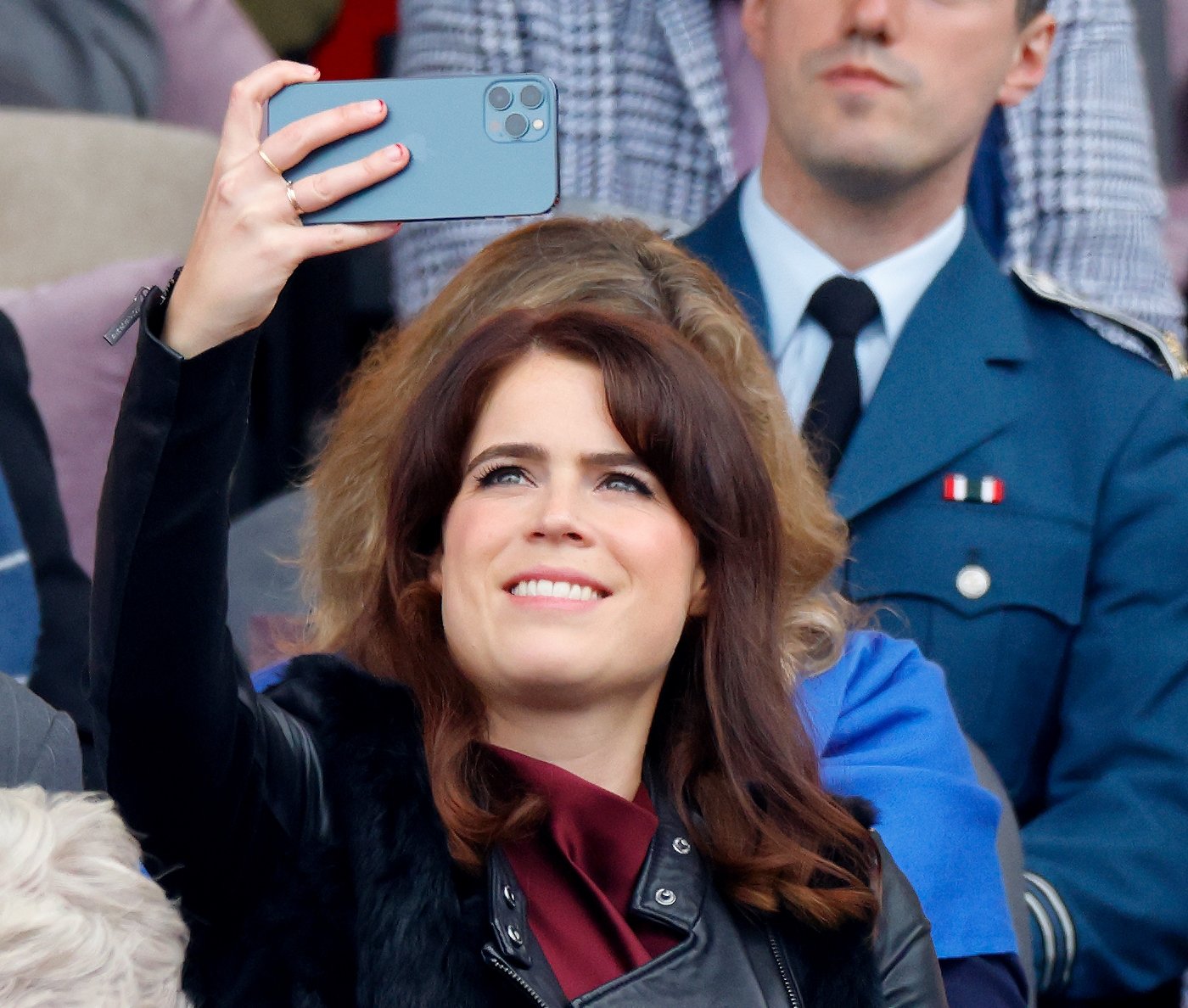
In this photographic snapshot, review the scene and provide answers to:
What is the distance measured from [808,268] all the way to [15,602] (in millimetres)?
876

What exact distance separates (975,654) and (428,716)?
803 millimetres

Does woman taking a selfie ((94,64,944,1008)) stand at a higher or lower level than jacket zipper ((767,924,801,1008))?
higher

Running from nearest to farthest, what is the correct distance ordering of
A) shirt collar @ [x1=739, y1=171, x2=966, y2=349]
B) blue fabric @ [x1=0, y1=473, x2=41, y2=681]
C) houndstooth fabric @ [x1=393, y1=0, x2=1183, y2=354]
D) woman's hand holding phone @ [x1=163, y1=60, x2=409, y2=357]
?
woman's hand holding phone @ [x1=163, y1=60, x2=409, y2=357]
blue fabric @ [x1=0, y1=473, x2=41, y2=681]
shirt collar @ [x1=739, y1=171, x2=966, y2=349]
houndstooth fabric @ [x1=393, y1=0, x2=1183, y2=354]

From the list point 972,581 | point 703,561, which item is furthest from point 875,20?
point 703,561

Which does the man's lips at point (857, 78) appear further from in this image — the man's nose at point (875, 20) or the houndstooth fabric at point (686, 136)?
the houndstooth fabric at point (686, 136)

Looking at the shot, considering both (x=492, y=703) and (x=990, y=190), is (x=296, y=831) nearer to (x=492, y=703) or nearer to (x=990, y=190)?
(x=492, y=703)

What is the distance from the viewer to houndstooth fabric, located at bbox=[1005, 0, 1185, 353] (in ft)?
7.55

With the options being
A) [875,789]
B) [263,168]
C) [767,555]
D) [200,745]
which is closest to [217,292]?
[263,168]

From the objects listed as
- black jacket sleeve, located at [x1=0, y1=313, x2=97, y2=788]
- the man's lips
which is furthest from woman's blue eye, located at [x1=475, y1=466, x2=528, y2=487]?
the man's lips

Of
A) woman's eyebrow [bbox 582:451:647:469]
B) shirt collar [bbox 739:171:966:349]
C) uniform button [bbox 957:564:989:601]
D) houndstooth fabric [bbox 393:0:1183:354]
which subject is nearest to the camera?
woman's eyebrow [bbox 582:451:647:469]

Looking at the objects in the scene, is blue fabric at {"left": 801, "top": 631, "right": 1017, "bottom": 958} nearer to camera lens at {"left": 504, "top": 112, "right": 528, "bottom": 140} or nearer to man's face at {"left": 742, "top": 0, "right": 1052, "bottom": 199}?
camera lens at {"left": 504, "top": 112, "right": 528, "bottom": 140}

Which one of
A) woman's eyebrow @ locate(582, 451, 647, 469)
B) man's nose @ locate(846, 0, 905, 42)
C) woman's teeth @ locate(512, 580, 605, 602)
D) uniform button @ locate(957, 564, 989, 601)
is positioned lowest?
uniform button @ locate(957, 564, 989, 601)

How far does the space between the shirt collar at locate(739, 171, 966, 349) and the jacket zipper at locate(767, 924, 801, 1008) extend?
2.93 ft

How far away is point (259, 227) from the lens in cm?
100
